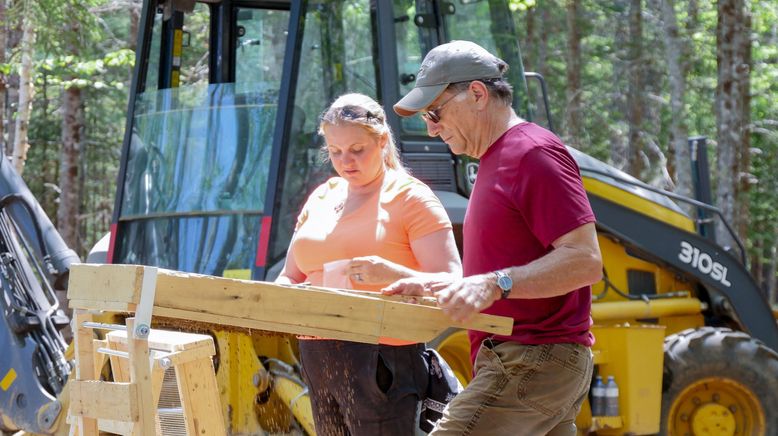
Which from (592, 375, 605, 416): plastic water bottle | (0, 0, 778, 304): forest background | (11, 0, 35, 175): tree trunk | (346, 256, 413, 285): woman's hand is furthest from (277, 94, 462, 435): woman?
(11, 0, 35, 175): tree trunk

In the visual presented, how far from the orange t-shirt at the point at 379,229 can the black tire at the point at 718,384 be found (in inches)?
163

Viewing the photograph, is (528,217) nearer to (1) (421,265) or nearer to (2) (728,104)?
(1) (421,265)

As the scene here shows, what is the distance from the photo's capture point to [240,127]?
252 inches

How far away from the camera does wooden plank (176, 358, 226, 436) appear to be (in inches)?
146

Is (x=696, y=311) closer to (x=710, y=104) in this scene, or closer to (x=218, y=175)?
(x=218, y=175)

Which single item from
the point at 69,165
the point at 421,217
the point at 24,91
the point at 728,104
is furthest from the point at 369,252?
the point at 69,165

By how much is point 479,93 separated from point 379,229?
0.66 m

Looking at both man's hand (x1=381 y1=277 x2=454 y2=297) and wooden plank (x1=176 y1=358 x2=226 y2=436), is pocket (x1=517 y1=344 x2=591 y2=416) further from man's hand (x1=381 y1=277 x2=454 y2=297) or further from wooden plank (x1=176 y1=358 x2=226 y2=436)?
wooden plank (x1=176 y1=358 x2=226 y2=436)

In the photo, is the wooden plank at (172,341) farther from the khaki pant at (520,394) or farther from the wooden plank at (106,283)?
the khaki pant at (520,394)

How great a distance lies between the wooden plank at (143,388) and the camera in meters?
2.84

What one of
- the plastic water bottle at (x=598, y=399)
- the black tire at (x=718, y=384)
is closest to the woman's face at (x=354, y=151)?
the plastic water bottle at (x=598, y=399)

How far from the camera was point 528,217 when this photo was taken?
9.77 ft

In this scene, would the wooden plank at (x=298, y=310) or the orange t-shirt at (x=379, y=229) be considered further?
the orange t-shirt at (x=379, y=229)

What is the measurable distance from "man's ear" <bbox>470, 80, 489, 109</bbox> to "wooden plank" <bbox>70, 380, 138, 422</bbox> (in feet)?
4.11
